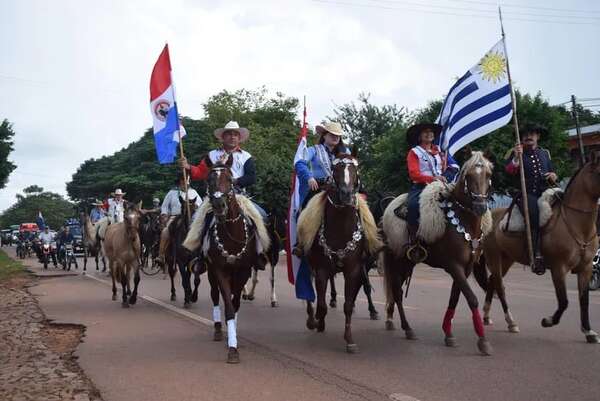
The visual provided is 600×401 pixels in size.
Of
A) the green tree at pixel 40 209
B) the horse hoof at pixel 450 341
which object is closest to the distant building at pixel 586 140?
the horse hoof at pixel 450 341

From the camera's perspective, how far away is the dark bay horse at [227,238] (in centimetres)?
743

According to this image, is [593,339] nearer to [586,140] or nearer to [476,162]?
[476,162]

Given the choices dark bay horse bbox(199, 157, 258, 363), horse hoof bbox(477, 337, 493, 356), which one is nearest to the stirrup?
horse hoof bbox(477, 337, 493, 356)

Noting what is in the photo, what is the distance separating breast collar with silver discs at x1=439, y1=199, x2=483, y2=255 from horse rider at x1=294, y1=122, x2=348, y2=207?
1629 mm

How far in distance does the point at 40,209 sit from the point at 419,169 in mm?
125108

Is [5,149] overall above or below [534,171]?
above

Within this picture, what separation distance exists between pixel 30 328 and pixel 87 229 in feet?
50.0

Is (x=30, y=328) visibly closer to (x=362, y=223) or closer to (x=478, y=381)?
(x=362, y=223)

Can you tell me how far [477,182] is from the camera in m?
7.15

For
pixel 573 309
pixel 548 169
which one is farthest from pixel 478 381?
pixel 573 309

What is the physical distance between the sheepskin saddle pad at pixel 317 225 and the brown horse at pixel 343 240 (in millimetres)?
28

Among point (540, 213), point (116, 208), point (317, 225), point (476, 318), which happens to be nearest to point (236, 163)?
point (317, 225)

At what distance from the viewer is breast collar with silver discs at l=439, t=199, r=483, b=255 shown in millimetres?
7453

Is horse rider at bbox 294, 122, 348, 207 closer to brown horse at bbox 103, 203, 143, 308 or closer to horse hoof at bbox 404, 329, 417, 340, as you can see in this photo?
horse hoof at bbox 404, 329, 417, 340
